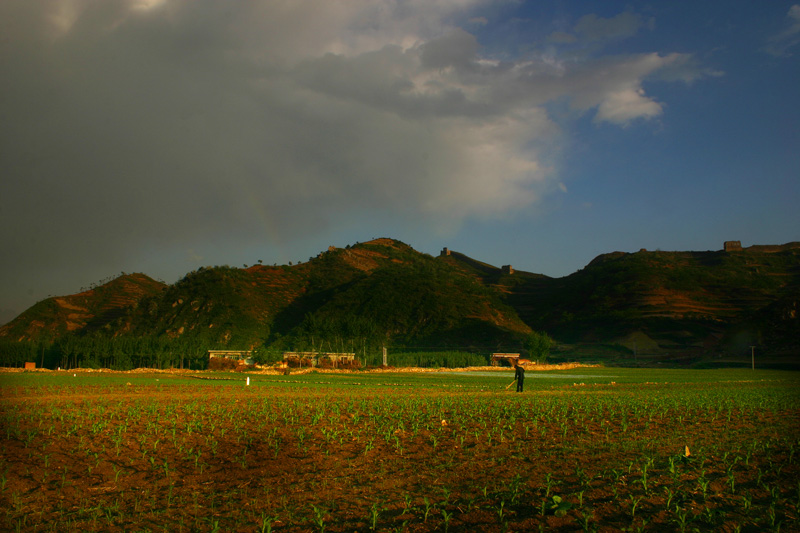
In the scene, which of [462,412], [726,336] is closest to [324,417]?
[462,412]

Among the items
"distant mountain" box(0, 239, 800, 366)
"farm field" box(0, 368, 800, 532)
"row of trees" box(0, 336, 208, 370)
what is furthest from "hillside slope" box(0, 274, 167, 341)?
"farm field" box(0, 368, 800, 532)

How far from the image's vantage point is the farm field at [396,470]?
27.9 ft

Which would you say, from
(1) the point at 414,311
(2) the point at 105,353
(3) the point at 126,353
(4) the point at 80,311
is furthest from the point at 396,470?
(4) the point at 80,311

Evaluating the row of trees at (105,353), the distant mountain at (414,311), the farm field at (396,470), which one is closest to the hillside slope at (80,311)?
the distant mountain at (414,311)

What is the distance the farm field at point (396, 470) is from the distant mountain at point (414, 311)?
74.9 m

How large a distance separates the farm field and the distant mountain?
7489cm

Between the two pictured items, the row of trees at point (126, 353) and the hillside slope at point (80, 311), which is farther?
the hillside slope at point (80, 311)

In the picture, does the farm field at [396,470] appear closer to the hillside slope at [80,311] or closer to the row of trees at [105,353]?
the row of trees at [105,353]

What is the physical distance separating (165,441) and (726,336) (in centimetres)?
12549

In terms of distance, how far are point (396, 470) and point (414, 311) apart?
5060 inches

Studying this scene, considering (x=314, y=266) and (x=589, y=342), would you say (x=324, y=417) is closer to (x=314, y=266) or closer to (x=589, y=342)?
(x=589, y=342)

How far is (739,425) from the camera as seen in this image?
1814 cm

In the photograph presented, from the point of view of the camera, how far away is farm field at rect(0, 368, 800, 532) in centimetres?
851

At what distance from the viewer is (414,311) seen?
14012 centimetres
